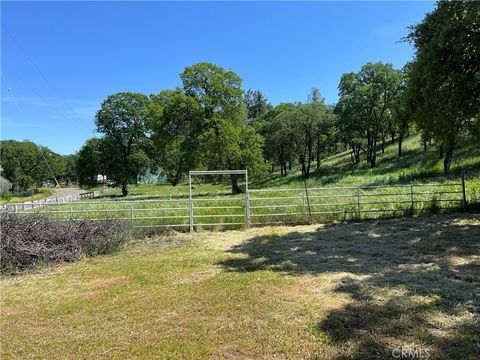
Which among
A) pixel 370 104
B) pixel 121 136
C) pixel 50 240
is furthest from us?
pixel 121 136

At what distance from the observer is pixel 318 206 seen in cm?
1359

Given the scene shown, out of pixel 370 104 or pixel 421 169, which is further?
pixel 370 104

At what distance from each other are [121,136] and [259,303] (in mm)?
45428

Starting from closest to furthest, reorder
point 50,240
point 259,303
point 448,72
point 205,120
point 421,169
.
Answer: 1. point 259,303
2. point 50,240
3. point 448,72
4. point 421,169
5. point 205,120

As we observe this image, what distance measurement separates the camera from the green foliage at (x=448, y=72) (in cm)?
995

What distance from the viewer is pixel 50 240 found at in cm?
885

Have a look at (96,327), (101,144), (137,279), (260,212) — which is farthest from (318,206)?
(101,144)

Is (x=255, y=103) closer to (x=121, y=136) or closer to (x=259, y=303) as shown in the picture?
(x=121, y=136)

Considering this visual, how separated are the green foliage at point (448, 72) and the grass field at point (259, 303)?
3603 millimetres

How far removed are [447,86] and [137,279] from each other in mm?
9967

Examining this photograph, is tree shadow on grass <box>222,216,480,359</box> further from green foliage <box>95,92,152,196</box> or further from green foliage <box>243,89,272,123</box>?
green foliage <box>243,89,272,123</box>

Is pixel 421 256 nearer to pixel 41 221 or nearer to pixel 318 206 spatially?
pixel 318 206

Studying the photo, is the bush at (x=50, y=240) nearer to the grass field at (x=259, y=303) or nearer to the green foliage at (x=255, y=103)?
the grass field at (x=259, y=303)

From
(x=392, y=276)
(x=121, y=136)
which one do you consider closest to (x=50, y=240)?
(x=392, y=276)
